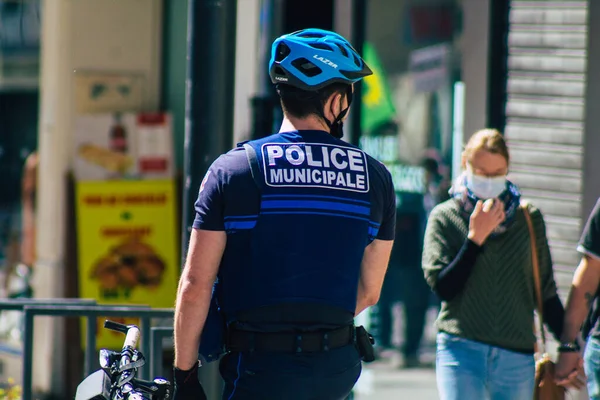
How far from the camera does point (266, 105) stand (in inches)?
244

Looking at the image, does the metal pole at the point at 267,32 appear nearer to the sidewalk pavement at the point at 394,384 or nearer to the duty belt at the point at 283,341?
the sidewalk pavement at the point at 394,384

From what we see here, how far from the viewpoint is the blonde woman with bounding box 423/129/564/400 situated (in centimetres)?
443

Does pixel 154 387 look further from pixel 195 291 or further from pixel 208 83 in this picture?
pixel 208 83

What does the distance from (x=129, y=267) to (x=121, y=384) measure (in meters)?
5.10

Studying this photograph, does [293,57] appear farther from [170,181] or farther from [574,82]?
[170,181]

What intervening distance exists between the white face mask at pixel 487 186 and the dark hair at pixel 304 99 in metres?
1.48

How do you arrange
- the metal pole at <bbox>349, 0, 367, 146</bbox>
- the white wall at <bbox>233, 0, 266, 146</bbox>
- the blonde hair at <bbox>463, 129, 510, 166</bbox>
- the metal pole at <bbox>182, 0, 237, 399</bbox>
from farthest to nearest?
the white wall at <bbox>233, 0, 266, 146</bbox>
the metal pole at <bbox>349, 0, 367, 146</bbox>
the blonde hair at <bbox>463, 129, 510, 166</bbox>
the metal pole at <bbox>182, 0, 237, 399</bbox>

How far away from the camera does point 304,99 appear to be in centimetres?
317

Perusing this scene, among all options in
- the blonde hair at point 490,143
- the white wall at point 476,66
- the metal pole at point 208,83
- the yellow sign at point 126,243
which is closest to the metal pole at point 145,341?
the metal pole at point 208,83

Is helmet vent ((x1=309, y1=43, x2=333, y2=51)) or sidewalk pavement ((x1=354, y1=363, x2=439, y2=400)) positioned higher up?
helmet vent ((x1=309, y1=43, x2=333, y2=51))

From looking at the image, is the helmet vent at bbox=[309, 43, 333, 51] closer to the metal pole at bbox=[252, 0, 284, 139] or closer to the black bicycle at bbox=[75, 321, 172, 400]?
the black bicycle at bbox=[75, 321, 172, 400]

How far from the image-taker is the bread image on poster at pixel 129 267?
8.08 metres

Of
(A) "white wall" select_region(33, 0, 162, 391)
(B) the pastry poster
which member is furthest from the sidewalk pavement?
(A) "white wall" select_region(33, 0, 162, 391)

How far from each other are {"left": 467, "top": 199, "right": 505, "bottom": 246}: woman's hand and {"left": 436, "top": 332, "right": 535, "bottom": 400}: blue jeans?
419 millimetres
